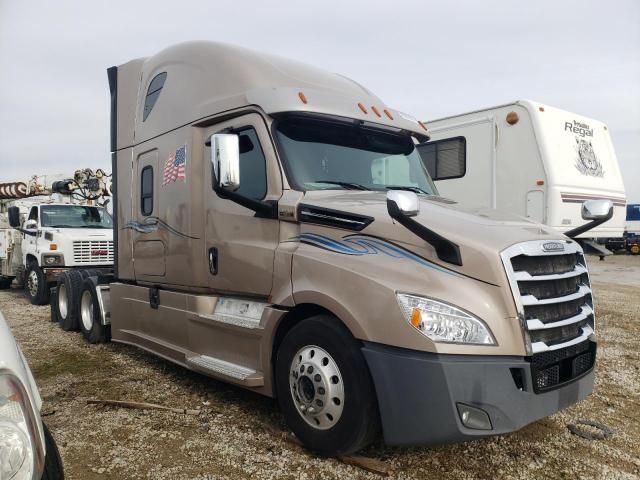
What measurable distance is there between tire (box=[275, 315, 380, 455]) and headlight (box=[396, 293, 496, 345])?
0.47 m

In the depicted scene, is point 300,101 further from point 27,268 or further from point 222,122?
point 27,268

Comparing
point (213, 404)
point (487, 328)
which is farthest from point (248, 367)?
point (487, 328)

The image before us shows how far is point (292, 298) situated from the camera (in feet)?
11.6

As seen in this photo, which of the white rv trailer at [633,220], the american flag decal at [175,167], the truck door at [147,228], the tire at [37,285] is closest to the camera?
the american flag decal at [175,167]

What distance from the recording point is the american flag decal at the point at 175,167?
475 cm

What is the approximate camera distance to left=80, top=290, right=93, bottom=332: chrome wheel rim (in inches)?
283

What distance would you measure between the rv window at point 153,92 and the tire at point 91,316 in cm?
265

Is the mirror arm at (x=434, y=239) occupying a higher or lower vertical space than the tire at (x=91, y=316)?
higher

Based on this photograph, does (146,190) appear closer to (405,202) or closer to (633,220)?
(405,202)

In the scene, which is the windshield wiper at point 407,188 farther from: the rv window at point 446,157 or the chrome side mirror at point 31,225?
the chrome side mirror at point 31,225

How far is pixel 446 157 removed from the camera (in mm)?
9273

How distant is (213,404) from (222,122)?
97.6 inches

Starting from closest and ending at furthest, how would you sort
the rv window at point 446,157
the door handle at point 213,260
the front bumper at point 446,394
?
the front bumper at point 446,394, the door handle at point 213,260, the rv window at point 446,157

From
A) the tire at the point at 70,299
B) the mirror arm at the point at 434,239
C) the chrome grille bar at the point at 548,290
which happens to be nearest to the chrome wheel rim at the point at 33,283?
the tire at the point at 70,299
